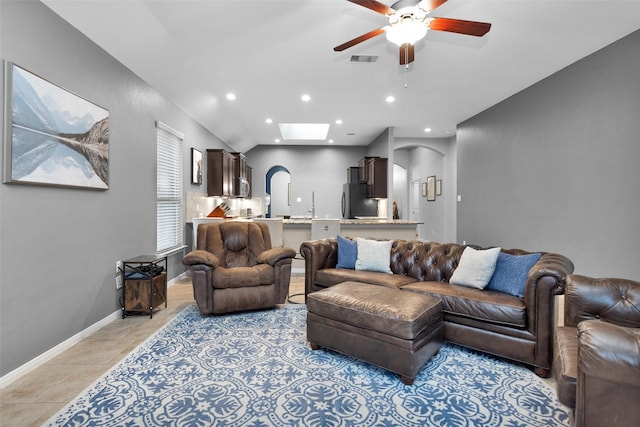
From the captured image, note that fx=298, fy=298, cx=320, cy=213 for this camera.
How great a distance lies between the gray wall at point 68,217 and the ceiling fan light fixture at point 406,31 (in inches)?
103

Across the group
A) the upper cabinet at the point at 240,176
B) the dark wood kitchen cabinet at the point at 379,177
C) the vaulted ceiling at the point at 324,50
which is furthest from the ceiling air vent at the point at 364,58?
the upper cabinet at the point at 240,176

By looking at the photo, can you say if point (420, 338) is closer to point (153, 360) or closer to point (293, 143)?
→ point (153, 360)

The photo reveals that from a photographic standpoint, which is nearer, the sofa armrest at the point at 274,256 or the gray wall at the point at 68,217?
the gray wall at the point at 68,217

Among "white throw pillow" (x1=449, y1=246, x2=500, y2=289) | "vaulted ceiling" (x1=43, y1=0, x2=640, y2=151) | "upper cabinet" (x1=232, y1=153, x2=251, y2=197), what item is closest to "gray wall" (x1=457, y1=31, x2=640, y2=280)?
"vaulted ceiling" (x1=43, y1=0, x2=640, y2=151)

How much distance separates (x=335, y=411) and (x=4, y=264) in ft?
7.72

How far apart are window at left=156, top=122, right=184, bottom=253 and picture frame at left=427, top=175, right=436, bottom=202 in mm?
6898

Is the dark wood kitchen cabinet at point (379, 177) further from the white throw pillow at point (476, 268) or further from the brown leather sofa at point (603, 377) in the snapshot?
the brown leather sofa at point (603, 377)

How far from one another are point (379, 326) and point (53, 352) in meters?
2.55

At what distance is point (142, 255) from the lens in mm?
3617

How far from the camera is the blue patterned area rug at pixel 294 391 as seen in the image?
1.65 metres

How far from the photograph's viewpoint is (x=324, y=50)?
10.8 feet

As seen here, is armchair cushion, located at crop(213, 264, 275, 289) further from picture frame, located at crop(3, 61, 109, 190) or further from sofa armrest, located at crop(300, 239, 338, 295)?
picture frame, located at crop(3, 61, 109, 190)

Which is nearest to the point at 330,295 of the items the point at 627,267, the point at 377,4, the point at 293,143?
the point at 377,4

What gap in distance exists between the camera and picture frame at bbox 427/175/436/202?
28.9ft
